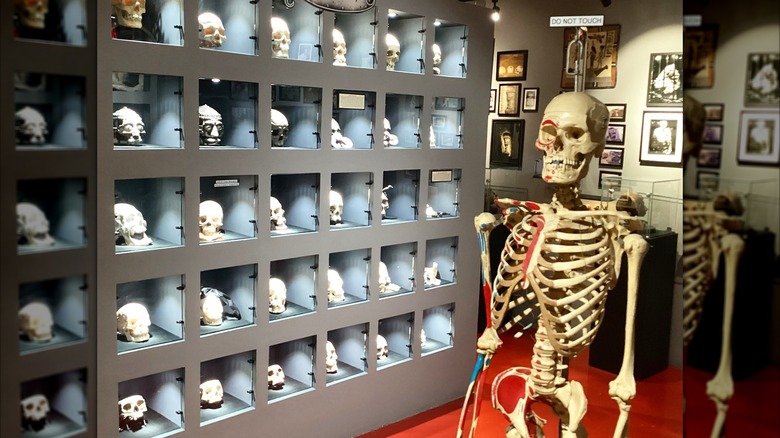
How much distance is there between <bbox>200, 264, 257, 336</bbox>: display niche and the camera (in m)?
3.75

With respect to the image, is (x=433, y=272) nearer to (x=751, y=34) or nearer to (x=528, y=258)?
(x=528, y=258)

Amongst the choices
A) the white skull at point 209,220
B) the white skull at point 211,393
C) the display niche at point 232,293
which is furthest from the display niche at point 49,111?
the white skull at point 211,393

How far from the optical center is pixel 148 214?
351 centimetres

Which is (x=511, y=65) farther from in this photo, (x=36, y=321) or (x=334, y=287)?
(x=36, y=321)

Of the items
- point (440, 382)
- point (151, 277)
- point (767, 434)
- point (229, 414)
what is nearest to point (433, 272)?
point (440, 382)

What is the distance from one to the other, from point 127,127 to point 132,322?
92cm

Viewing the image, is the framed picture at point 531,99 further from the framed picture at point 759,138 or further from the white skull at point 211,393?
the framed picture at point 759,138

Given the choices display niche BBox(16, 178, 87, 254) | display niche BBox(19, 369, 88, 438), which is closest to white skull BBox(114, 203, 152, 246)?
display niche BBox(16, 178, 87, 254)

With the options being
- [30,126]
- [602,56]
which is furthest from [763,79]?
[602,56]

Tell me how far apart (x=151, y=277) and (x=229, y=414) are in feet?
3.01

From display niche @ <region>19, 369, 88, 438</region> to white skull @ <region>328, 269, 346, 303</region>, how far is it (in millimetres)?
1484

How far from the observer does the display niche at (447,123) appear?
4699 mm

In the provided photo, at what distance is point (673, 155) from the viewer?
3.65 m

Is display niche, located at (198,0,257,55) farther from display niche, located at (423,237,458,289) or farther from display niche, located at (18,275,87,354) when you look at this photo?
display niche, located at (423,237,458,289)
